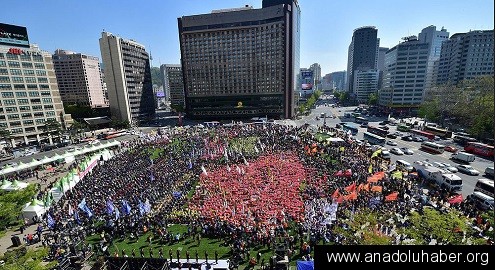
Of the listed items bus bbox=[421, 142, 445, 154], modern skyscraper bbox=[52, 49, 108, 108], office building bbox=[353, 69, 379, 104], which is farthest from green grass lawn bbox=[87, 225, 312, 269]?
office building bbox=[353, 69, 379, 104]

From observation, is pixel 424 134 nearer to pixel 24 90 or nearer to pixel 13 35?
pixel 24 90

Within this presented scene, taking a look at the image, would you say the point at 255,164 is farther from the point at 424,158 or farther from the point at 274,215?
the point at 424,158

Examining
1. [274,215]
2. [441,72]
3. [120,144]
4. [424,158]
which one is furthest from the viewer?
[441,72]

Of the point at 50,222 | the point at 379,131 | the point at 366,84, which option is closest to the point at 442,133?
the point at 379,131

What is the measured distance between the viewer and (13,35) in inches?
2420

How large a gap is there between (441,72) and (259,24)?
8201cm

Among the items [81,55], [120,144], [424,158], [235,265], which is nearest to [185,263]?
[235,265]

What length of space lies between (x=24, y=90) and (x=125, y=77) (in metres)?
32.6

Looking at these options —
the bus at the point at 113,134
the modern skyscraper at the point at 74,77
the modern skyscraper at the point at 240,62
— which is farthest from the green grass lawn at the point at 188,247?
the modern skyscraper at the point at 74,77

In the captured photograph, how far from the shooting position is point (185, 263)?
17.4 m

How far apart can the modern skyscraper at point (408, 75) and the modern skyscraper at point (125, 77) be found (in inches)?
3991

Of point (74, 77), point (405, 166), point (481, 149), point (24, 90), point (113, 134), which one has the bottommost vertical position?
point (113, 134)

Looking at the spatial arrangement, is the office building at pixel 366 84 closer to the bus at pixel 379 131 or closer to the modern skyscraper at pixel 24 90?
the bus at pixel 379 131

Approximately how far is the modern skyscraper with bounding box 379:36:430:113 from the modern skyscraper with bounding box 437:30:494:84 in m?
13.1
